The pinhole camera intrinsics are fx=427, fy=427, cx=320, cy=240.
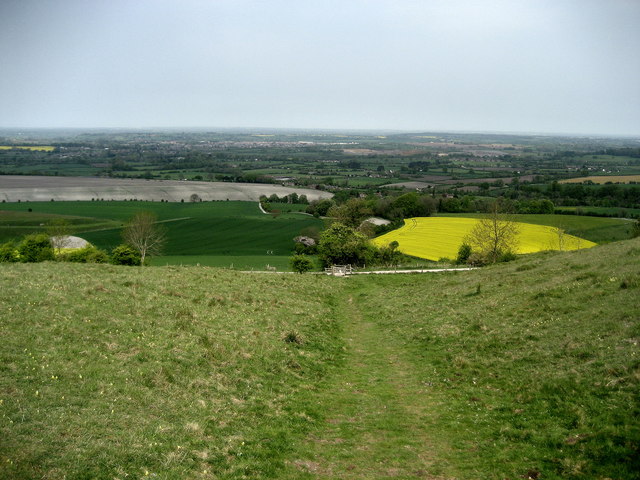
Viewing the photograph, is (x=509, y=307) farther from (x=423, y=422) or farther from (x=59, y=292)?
(x=59, y=292)

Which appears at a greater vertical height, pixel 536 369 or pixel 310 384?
pixel 536 369

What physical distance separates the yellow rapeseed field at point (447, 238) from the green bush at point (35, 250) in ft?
131

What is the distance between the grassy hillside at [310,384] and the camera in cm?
922

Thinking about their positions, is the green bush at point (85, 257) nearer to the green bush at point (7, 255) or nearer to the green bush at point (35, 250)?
the green bush at point (35, 250)

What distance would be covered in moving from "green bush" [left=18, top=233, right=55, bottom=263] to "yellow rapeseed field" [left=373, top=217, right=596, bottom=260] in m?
39.8

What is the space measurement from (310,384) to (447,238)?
54127 millimetres

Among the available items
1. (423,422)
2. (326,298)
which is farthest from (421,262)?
(423,422)

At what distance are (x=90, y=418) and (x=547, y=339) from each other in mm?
14924

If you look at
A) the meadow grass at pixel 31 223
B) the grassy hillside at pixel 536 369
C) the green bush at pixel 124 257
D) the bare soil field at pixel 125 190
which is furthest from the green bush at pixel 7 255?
the bare soil field at pixel 125 190

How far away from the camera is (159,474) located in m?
8.52

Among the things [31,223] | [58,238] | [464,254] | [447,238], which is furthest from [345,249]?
[31,223]

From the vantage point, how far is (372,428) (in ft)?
39.0

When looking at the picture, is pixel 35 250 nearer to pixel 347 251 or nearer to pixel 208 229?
pixel 347 251

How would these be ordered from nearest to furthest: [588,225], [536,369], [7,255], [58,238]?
[536,369] < [7,255] < [58,238] < [588,225]
